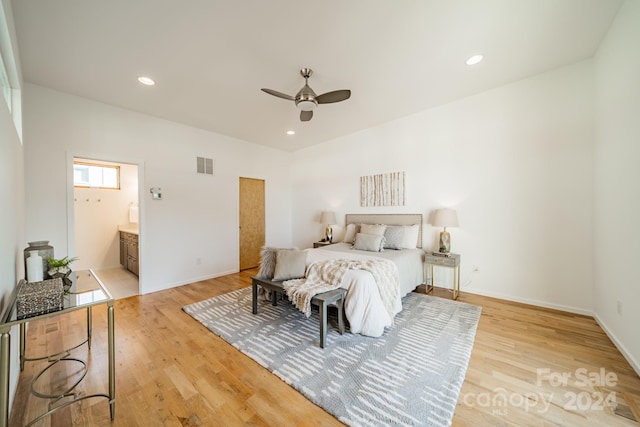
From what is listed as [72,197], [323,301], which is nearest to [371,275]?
[323,301]

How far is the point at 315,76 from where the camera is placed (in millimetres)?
2764

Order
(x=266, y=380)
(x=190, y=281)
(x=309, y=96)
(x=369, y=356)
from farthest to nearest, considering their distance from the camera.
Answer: (x=190, y=281) < (x=309, y=96) < (x=369, y=356) < (x=266, y=380)

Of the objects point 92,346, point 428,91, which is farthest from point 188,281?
point 428,91

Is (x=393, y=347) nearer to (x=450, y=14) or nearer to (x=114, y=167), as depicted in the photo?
(x=450, y=14)

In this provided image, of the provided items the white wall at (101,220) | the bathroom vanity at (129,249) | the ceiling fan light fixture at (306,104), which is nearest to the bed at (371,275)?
the ceiling fan light fixture at (306,104)

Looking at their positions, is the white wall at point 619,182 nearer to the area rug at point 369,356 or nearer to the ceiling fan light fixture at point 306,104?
the area rug at point 369,356

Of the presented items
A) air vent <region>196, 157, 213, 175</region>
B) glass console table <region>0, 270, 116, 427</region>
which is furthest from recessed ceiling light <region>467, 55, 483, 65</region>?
air vent <region>196, 157, 213, 175</region>

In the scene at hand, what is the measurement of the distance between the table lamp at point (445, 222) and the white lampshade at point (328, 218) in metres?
2.06

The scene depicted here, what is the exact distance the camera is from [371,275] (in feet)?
8.07

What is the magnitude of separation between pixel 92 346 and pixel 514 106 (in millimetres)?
5704

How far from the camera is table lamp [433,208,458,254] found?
11.2ft

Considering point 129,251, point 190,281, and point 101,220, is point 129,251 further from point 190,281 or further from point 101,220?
point 190,281

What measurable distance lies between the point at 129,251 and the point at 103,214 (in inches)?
49.1

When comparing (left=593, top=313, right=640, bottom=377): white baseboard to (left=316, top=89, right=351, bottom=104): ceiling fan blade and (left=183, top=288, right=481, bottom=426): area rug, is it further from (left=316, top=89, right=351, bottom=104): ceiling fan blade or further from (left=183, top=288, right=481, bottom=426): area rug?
(left=316, top=89, right=351, bottom=104): ceiling fan blade
